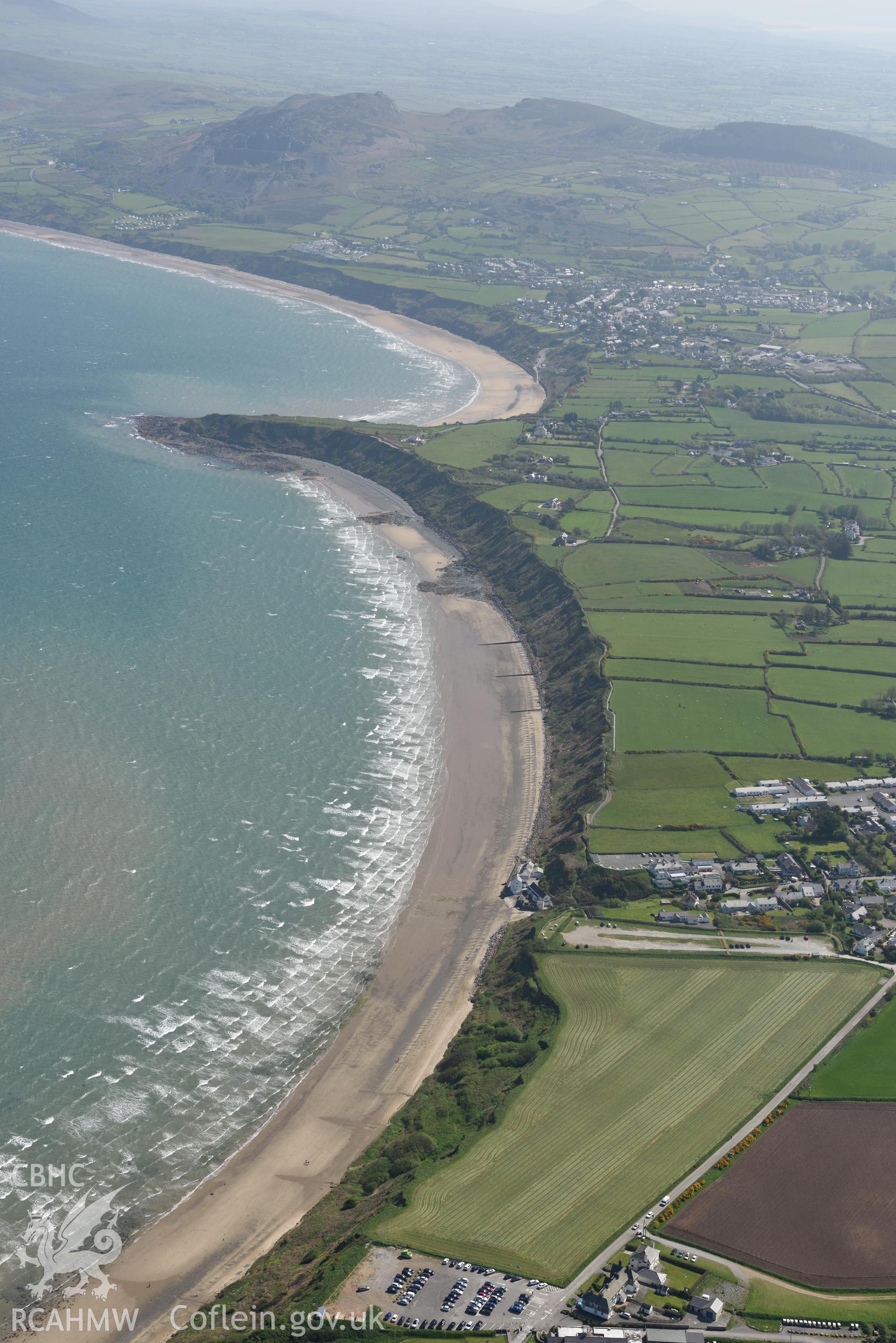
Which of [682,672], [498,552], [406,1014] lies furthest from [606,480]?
[406,1014]

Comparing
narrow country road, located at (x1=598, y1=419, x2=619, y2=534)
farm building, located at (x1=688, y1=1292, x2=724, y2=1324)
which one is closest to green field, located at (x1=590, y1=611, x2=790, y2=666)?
narrow country road, located at (x1=598, y1=419, x2=619, y2=534)

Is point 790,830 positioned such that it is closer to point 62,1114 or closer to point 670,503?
point 62,1114

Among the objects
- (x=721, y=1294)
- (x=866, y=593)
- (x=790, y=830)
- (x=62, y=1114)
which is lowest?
(x=62, y=1114)

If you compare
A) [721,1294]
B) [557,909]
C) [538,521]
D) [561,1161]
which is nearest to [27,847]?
[557,909]

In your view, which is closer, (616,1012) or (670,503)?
(616,1012)

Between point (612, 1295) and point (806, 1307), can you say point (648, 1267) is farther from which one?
point (806, 1307)

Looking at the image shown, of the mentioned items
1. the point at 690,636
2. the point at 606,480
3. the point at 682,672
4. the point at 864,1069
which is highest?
the point at 606,480
